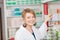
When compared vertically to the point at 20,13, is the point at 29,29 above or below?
below

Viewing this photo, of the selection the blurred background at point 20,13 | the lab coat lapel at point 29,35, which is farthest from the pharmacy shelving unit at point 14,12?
the lab coat lapel at point 29,35

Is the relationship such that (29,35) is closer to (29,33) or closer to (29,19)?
→ (29,33)

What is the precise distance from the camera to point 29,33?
1.54 meters

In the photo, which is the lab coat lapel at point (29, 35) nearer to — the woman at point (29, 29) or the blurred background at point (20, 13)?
the woman at point (29, 29)

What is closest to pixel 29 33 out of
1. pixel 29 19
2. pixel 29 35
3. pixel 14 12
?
pixel 29 35

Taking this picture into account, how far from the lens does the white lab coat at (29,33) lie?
1519mm

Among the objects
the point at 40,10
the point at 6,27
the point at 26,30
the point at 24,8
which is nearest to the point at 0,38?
the point at 6,27

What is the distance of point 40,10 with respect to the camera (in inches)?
62.0

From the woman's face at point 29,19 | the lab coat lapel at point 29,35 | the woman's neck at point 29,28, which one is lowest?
the lab coat lapel at point 29,35

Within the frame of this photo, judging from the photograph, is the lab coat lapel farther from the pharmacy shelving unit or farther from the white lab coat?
the pharmacy shelving unit

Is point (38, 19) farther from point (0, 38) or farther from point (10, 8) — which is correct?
point (0, 38)

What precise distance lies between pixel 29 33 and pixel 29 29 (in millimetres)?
51

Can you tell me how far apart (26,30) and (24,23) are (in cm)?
9

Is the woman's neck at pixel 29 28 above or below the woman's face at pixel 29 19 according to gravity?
below
